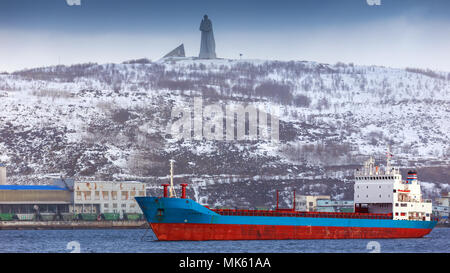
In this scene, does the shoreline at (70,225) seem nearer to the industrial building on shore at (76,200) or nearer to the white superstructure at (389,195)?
the industrial building on shore at (76,200)

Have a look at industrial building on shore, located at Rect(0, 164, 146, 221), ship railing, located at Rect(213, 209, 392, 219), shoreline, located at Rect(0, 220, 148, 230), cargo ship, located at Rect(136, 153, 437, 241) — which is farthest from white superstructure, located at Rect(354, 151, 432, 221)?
industrial building on shore, located at Rect(0, 164, 146, 221)

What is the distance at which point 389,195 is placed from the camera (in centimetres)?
8181

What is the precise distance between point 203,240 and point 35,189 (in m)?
76.8

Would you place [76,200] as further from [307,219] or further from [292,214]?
[307,219]

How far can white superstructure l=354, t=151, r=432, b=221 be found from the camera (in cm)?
8200

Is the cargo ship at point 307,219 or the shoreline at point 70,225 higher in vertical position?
the cargo ship at point 307,219

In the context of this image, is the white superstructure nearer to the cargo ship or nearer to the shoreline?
the cargo ship

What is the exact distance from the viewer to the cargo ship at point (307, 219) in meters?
69.4

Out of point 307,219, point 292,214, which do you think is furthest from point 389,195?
point 292,214

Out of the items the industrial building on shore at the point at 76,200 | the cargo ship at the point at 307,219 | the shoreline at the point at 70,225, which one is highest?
the cargo ship at the point at 307,219

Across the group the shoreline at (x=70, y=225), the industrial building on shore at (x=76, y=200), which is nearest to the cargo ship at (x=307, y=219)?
the shoreline at (x=70, y=225)

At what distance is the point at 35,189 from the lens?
14050cm

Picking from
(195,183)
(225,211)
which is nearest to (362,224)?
(225,211)
